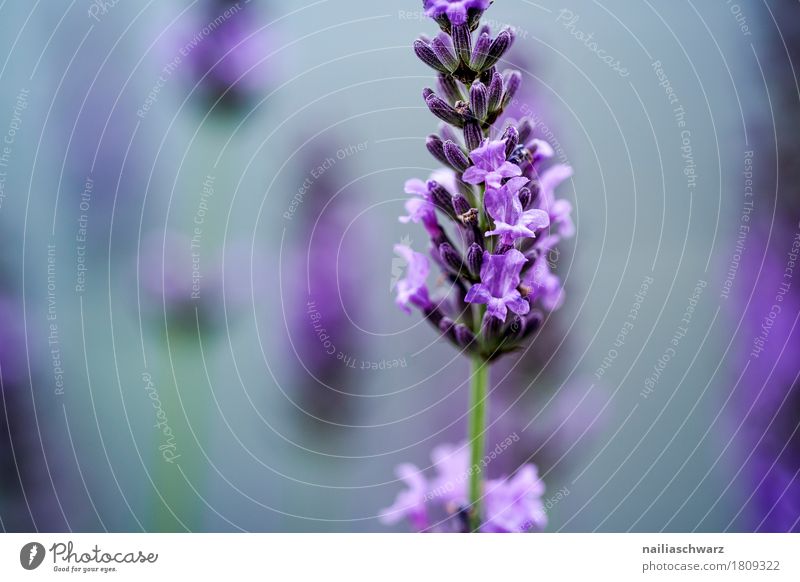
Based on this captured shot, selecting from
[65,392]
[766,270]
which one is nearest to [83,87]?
[65,392]

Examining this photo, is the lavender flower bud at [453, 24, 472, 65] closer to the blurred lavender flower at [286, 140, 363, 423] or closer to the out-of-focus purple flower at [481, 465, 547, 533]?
the out-of-focus purple flower at [481, 465, 547, 533]

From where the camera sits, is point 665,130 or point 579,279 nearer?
point 579,279

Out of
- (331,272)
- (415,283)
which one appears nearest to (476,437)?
(415,283)

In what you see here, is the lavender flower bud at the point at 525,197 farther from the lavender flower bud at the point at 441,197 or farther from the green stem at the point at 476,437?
the green stem at the point at 476,437

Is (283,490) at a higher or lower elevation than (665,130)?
lower
